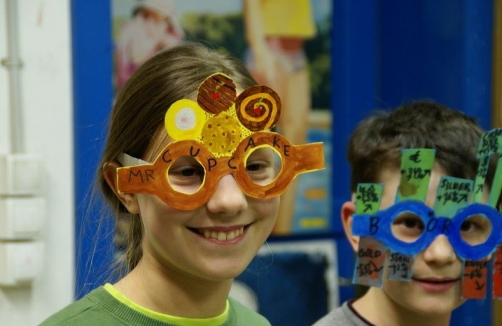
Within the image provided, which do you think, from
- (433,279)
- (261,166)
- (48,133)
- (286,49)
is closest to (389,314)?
(433,279)

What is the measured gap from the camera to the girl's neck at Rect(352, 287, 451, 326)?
199 cm

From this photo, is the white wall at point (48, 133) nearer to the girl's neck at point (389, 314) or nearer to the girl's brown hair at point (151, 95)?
the girl's brown hair at point (151, 95)

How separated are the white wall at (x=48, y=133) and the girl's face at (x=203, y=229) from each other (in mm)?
852

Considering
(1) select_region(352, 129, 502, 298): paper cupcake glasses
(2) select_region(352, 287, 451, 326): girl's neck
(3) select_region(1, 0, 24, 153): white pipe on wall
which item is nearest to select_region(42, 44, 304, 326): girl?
(1) select_region(352, 129, 502, 298): paper cupcake glasses

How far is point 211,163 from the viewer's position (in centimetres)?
152

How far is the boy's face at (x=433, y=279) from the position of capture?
1.88m

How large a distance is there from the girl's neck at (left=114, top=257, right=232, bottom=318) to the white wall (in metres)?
0.80

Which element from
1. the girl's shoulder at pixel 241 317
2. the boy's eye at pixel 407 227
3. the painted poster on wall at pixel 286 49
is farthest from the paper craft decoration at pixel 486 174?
the painted poster on wall at pixel 286 49

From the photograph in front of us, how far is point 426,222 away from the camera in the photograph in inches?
73.7

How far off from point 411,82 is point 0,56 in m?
1.53

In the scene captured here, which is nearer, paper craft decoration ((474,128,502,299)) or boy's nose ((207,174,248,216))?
boy's nose ((207,174,248,216))

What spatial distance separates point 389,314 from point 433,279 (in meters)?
0.15

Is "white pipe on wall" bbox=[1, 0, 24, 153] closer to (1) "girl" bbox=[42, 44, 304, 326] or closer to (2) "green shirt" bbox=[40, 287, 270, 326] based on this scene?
(1) "girl" bbox=[42, 44, 304, 326]

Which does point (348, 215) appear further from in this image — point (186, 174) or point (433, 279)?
point (186, 174)
